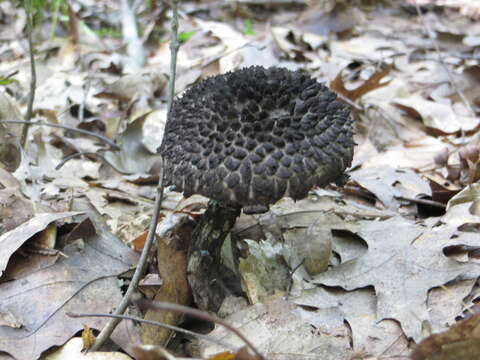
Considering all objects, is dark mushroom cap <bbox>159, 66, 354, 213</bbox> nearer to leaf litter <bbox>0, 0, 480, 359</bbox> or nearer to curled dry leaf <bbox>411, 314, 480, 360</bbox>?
leaf litter <bbox>0, 0, 480, 359</bbox>

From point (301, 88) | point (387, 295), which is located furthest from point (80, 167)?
point (387, 295)

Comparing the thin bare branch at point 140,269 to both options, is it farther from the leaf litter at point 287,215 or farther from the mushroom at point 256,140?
the mushroom at point 256,140

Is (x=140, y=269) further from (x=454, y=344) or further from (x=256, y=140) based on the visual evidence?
(x=454, y=344)

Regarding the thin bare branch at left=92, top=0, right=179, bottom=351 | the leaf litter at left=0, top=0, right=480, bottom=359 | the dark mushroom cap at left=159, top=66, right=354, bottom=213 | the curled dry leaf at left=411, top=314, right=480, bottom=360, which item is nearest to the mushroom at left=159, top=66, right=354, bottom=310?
the dark mushroom cap at left=159, top=66, right=354, bottom=213

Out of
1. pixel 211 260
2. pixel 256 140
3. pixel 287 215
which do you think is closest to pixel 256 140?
pixel 256 140

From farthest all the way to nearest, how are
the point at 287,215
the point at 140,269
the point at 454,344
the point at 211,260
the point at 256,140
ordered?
1. the point at 287,215
2. the point at 211,260
3. the point at 140,269
4. the point at 256,140
5. the point at 454,344

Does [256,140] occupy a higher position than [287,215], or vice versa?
[256,140]
